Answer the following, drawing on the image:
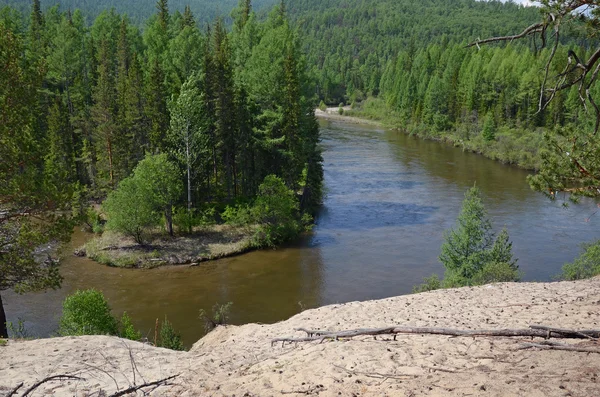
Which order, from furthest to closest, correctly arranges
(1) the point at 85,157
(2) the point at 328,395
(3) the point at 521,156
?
(3) the point at 521,156 < (1) the point at 85,157 < (2) the point at 328,395

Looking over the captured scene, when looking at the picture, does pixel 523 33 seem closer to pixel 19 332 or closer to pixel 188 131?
pixel 19 332

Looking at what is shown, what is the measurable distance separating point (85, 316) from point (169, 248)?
44.4 ft

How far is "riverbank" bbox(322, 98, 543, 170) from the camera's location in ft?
168

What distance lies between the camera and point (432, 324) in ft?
32.4

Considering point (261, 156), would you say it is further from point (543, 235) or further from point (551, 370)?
point (551, 370)

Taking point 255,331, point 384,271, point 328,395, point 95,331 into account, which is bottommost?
point 384,271

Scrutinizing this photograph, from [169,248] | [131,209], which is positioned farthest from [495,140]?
[131,209]

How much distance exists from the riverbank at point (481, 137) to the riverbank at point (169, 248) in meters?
26.7

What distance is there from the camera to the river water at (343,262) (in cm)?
2180

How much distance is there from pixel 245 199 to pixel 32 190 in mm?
19693

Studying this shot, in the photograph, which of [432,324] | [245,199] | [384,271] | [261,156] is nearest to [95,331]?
[432,324]

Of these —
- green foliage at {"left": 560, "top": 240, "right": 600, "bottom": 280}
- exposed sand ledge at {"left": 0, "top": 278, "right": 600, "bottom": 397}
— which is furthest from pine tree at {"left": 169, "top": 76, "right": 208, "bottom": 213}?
green foliage at {"left": 560, "top": 240, "right": 600, "bottom": 280}

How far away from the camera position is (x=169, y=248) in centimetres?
2792

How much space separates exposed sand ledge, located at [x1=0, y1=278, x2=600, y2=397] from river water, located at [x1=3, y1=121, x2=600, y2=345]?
5.17 meters
